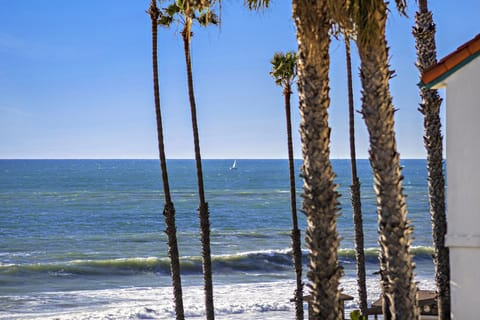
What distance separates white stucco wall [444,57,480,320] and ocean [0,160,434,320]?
18.7 meters

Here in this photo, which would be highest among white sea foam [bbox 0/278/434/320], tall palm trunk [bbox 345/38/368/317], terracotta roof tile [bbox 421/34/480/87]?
terracotta roof tile [bbox 421/34/480/87]

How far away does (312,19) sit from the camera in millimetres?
11305

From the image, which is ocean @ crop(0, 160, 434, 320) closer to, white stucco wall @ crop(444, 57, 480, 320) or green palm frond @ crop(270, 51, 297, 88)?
green palm frond @ crop(270, 51, 297, 88)

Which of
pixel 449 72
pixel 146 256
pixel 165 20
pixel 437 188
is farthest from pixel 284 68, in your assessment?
pixel 146 256

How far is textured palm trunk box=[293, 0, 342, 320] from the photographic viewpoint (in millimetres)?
11289

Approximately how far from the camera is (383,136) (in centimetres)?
1177

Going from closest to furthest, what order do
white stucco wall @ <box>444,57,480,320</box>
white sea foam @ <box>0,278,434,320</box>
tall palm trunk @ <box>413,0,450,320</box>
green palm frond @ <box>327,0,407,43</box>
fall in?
green palm frond @ <box>327,0,407,43</box>, white stucco wall @ <box>444,57,480,320</box>, tall palm trunk @ <box>413,0,450,320</box>, white sea foam @ <box>0,278,434,320</box>

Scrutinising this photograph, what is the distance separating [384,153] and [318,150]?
1160mm

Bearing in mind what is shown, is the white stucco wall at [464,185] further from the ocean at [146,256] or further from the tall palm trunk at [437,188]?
the ocean at [146,256]

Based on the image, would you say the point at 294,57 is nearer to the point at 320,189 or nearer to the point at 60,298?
the point at 320,189

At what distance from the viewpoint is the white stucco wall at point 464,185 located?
12.1 m

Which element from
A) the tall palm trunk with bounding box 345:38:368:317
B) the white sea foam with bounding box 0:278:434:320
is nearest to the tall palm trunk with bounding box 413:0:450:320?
the tall palm trunk with bounding box 345:38:368:317

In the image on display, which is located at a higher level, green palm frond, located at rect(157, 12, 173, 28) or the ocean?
green palm frond, located at rect(157, 12, 173, 28)

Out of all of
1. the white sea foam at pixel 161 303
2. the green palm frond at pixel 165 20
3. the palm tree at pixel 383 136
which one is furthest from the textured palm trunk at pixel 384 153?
the white sea foam at pixel 161 303
